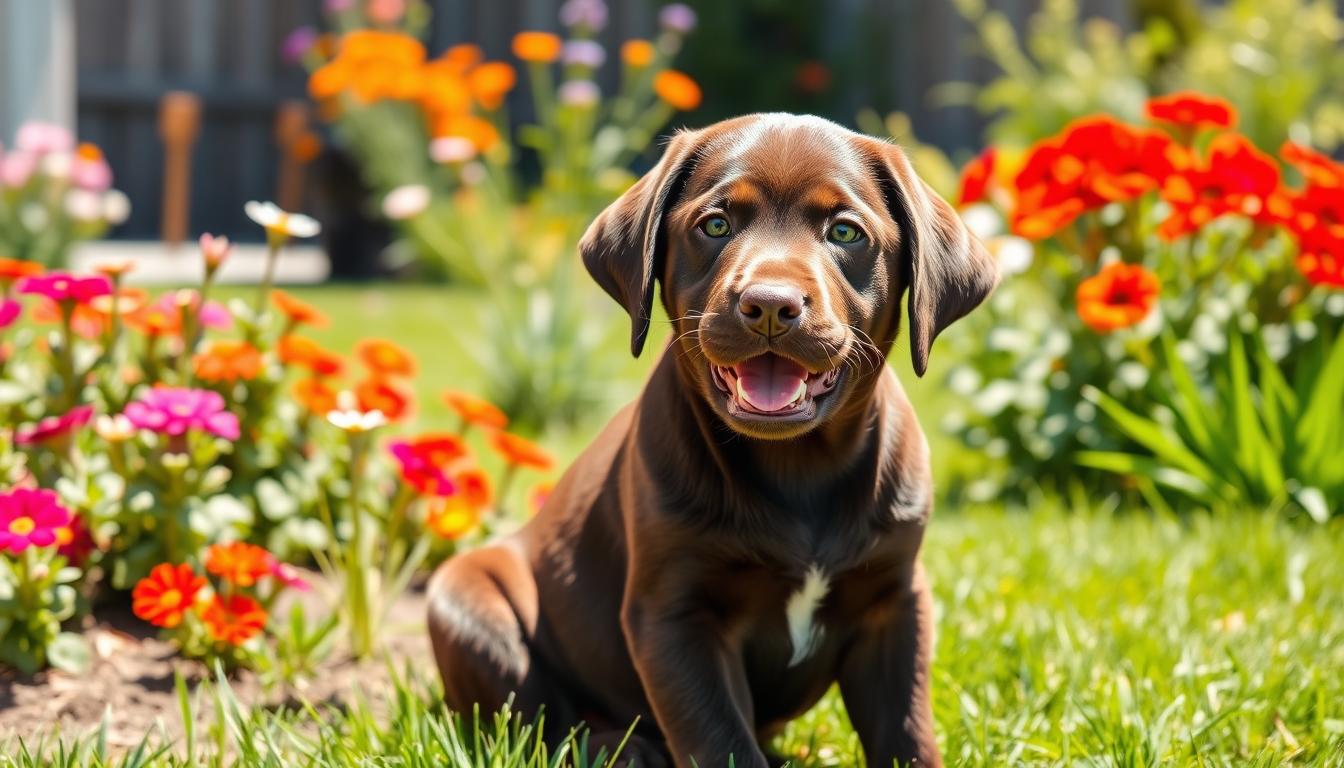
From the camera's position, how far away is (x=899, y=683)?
2.42 meters

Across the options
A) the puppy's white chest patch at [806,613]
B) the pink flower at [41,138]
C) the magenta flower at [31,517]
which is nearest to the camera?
the puppy's white chest patch at [806,613]

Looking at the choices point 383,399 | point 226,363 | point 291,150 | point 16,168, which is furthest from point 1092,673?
point 291,150

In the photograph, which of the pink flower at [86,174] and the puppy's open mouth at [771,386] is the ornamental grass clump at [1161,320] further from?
the pink flower at [86,174]

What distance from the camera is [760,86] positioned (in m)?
11.0

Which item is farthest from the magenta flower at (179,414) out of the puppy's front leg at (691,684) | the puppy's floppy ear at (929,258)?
the puppy's floppy ear at (929,258)

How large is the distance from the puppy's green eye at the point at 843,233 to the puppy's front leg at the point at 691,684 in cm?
63

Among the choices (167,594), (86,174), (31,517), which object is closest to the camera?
(31,517)

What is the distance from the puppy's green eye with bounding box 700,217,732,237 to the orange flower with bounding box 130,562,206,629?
132 cm

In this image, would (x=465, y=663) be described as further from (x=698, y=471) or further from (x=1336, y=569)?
(x=1336, y=569)

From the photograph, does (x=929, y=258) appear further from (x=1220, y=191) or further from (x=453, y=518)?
(x=1220, y=191)

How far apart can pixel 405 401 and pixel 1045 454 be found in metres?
2.28

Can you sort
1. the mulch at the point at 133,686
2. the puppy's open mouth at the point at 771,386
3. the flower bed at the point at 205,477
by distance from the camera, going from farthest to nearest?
1. the flower bed at the point at 205,477
2. the mulch at the point at 133,686
3. the puppy's open mouth at the point at 771,386

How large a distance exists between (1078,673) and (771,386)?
1147 millimetres

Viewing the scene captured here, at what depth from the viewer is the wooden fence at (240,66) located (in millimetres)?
11086
